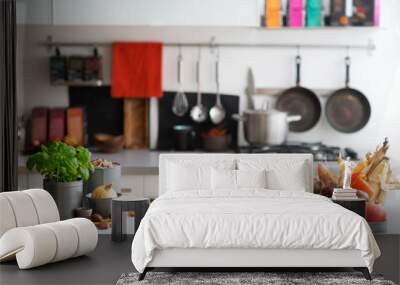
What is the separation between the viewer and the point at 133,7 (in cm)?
745

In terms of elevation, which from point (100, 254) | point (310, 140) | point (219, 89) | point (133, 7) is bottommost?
point (100, 254)

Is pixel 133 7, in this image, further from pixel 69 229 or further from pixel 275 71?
pixel 69 229

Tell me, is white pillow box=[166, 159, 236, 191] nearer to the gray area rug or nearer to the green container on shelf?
the gray area rug

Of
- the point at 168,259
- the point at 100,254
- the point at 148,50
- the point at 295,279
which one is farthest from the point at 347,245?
the point at 148,50

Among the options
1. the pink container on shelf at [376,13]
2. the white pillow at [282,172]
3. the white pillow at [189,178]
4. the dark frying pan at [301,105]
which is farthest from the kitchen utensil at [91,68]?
the pink container on shelf at [376,13]

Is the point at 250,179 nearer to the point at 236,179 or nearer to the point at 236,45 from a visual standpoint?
the point at 236,179

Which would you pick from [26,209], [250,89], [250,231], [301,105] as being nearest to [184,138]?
[250,89]

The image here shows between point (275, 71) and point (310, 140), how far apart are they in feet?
2.40

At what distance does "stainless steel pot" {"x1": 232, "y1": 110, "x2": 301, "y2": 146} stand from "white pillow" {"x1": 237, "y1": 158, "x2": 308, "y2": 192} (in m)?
1.06

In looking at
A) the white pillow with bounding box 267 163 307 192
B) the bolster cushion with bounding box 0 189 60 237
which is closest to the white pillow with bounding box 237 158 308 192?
the white pillow with bounding box 267 163 307 192

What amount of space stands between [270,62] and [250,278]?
3204 mm

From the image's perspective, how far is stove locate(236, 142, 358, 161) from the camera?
7.11 meters

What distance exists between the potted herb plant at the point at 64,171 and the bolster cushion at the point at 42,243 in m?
0.89

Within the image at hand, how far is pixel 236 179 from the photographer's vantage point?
589 cm
